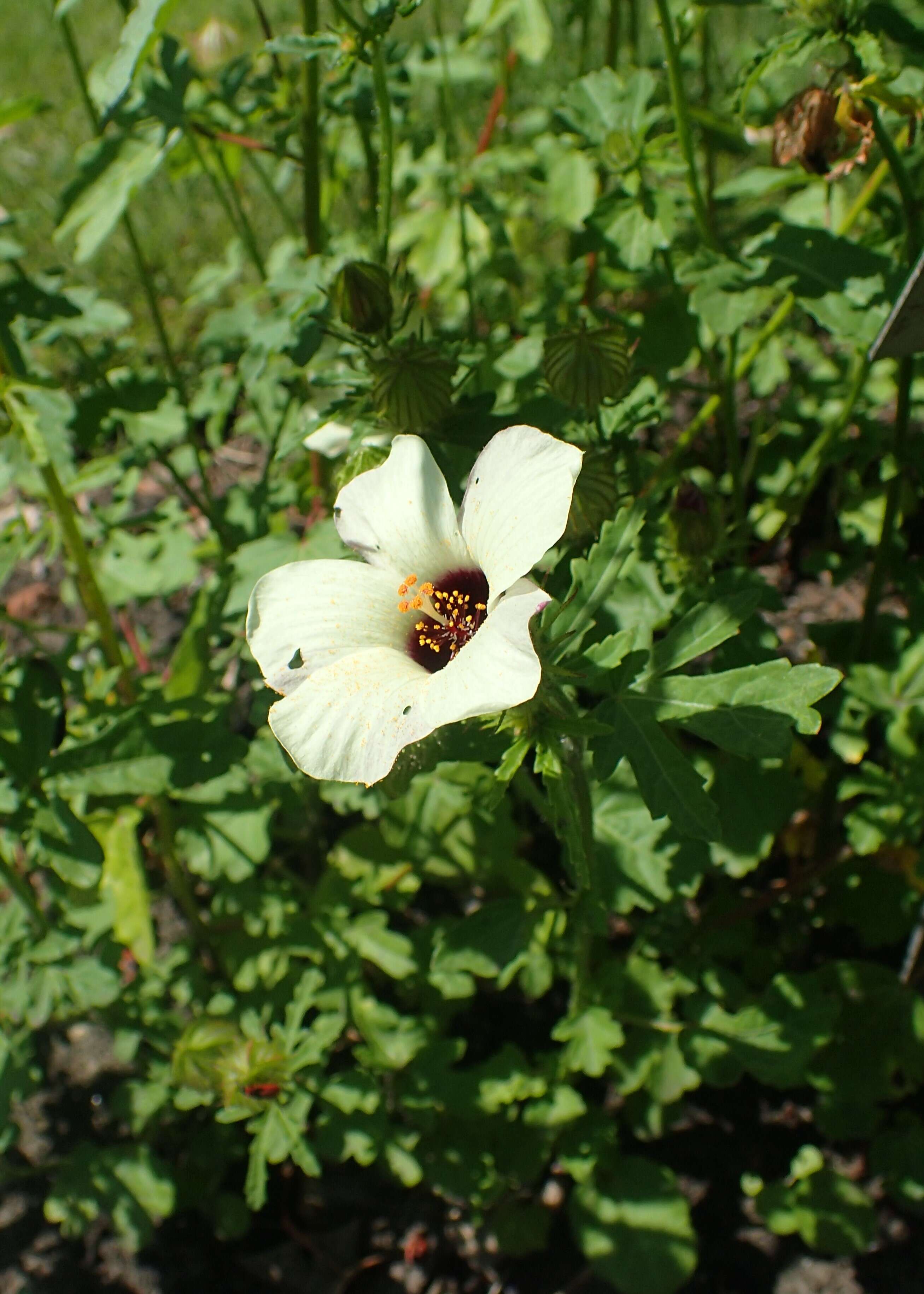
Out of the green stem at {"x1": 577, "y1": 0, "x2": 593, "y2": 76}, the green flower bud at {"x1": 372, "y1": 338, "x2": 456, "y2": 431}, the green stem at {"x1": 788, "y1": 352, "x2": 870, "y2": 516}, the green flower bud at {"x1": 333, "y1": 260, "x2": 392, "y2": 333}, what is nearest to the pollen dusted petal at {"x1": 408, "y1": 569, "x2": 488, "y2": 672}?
the green flower bud at {"x1": 372, "y1": 338, "x2": 456, "y2": 431}

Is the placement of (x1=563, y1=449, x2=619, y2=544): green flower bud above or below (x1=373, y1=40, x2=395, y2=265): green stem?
below

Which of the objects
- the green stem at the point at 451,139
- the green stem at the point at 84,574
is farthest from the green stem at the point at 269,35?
the green stem at the point at 84,574

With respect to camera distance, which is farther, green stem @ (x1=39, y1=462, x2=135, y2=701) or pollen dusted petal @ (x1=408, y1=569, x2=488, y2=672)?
green stem @ (x1=39, y1=462, x2=135, y2=701)

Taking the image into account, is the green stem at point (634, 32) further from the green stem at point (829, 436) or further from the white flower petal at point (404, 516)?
the white flower petal at point (404, 516)

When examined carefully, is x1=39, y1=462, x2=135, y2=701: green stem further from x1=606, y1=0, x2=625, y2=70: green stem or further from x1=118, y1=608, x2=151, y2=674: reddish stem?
x1=606, y1=0, x2=625, y2=70: green stem

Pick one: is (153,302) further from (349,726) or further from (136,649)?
(349,726)
